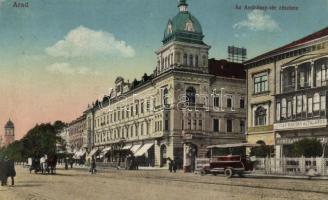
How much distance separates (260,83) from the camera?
1532 inches

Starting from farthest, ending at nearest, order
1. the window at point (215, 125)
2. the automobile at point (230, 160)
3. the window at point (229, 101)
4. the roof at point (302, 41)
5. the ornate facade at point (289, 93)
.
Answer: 1. the window at point (229, 101)
2. the window at point (215, 125)
3. the ornate facade at point (289, 93)
4. the roof at point (302, 41)
5. the automobile at point (230, 160)

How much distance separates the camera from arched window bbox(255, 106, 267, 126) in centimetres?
3825

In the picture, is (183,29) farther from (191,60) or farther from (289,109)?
(289,109)

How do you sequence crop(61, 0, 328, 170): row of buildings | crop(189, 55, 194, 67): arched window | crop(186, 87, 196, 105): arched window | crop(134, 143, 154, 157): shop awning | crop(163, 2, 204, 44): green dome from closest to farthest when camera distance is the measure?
crop(61, 0, 328, 170): row of buildings → crop(163, 2, 204, 44): green dome → crop(189, 55, 194, 67): arched window → crop(186, 87, 196, 105): arched window → crop(134, 143, 154, 157): shop awning

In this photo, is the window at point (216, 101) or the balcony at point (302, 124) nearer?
the balcony at point (302, 124)

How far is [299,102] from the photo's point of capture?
112 ft

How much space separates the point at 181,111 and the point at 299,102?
17.7m

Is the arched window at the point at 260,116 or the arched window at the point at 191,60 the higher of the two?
the arched window at the point at 191,60

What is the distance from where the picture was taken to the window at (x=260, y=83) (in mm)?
38184

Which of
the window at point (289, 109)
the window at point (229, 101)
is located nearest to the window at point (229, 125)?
the window at point (229, 101)

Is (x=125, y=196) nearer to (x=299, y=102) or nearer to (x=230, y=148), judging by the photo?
(x=230, y=148)

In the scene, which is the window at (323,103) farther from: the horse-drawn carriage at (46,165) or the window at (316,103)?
the horse-drawn carriage at (46,165)

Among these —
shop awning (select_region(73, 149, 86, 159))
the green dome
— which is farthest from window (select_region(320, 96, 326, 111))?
shop awning (select_region(73, 149, 86, 159))

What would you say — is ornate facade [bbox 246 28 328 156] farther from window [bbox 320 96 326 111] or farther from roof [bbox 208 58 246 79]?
roof [bbox 208 58 246 79]
